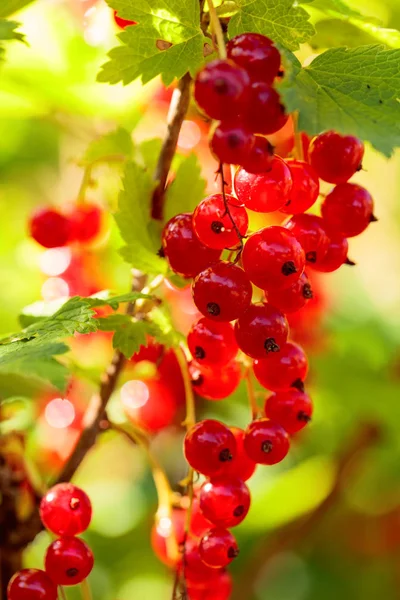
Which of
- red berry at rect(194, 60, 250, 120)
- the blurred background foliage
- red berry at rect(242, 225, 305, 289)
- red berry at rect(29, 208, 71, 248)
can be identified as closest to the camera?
red berry at rect(194, 60, 250, 120)

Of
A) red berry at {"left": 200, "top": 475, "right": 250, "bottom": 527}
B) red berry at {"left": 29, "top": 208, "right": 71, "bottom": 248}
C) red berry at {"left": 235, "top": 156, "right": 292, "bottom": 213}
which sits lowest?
red berry at {"left": 200, "top": 475, "right": 250, "bottom": 527}

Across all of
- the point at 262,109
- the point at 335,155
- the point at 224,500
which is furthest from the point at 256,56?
the point at 224,500

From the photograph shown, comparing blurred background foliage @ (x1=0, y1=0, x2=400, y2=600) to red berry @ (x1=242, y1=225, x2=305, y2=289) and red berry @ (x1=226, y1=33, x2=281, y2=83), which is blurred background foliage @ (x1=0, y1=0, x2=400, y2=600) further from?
red berry @ (x1=226, y1=33, x2=281, y2=83)

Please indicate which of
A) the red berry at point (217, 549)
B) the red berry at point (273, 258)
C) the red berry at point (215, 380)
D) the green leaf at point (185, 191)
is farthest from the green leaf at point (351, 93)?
the red berry at point (217, 549)

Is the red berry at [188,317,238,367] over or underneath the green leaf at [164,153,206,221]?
underneath

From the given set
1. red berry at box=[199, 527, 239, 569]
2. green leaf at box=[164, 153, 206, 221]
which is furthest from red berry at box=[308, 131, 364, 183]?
red berry at box=[199, 527, 239, 569]

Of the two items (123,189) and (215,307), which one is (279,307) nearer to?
(215,307)

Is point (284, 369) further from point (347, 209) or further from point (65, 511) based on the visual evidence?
point (65, 511)
